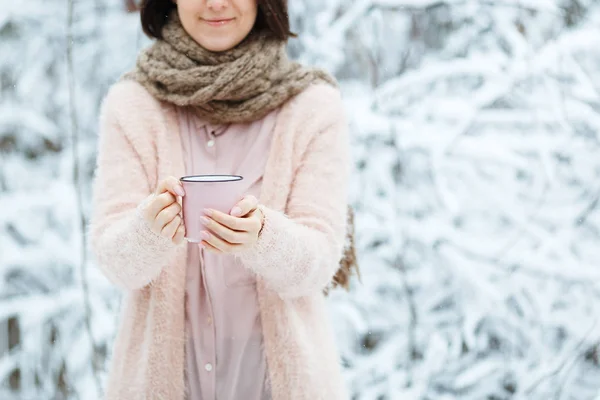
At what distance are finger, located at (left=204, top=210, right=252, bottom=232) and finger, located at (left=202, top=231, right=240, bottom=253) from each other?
0.02 meters

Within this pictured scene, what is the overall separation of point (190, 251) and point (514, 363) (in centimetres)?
154

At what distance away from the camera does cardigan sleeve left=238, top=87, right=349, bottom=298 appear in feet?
2.71

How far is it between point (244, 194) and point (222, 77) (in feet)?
0.62

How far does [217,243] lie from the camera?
0.76 metres

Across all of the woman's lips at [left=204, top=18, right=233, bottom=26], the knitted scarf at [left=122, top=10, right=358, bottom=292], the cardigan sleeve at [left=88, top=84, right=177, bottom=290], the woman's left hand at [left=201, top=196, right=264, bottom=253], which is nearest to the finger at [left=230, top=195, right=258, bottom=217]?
the woman's left hand at [left=201, top=196, right=264, bottom=253]

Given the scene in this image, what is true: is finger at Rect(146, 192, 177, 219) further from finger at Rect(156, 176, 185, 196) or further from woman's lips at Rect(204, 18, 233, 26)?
woman's lips at Rect(204, 18, 233, 26)

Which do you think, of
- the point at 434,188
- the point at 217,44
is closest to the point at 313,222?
Answer: the point at 217,44

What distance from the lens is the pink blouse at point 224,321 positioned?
920 mm

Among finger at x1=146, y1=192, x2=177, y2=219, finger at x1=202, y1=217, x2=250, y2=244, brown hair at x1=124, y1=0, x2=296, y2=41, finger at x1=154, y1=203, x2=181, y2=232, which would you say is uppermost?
brown hair at x1=124, y1=0, x2=296, y2=41

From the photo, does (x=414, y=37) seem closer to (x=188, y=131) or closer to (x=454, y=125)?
(x=454, y=125)

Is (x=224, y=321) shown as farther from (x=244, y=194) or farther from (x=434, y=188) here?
(x=434, y=188)

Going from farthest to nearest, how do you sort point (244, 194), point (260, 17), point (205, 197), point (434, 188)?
point (434, 188)
point (260, 17)
point (244, 194)
point (205, 197)

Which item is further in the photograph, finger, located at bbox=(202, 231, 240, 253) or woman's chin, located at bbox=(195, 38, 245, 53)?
woman's chin, located at bbox=(195, 38, 245, 53)

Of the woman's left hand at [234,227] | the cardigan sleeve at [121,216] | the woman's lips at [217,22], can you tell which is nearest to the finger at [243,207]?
the woman's left hand at [234,227]
